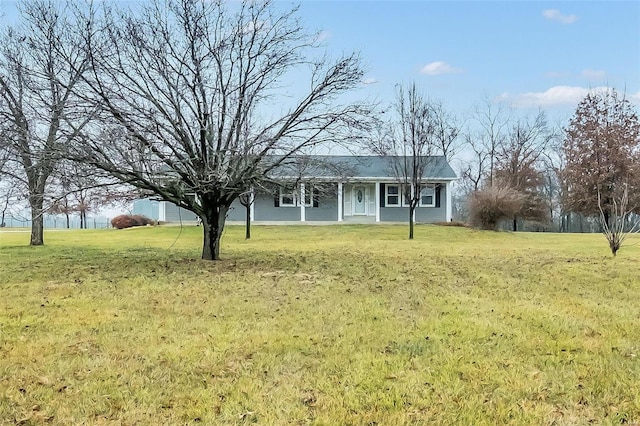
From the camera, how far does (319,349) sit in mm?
4273

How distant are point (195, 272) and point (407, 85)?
49.2ft

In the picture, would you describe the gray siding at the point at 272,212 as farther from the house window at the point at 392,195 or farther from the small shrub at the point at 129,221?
the small shrub at the point at 129,221

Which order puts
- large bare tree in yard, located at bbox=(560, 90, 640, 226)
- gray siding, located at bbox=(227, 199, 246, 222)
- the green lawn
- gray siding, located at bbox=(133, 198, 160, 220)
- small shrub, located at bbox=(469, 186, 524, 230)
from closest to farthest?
the green lawn
small shrub, located at bbox=(469, 186, 524, 230)
gray siding, located at bbox=(227, 199, 246, 222)
large bare tree in yard, located at bbox=(560, 90, 640, 226)
gray siding, located at bbox=(133, 198, 160, 220)

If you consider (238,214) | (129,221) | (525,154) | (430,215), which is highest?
(525,154)

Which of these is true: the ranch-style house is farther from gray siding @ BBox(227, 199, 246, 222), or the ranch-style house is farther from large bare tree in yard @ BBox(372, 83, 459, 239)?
large bare tree in yard @ BBox(372, 83, 459, 239)

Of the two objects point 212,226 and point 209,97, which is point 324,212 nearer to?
point 212,226

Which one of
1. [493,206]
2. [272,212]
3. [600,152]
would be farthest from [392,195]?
[600,152]

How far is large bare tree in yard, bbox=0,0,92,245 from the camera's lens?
30.5 ft

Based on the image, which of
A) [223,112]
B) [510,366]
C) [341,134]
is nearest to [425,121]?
[341,134]

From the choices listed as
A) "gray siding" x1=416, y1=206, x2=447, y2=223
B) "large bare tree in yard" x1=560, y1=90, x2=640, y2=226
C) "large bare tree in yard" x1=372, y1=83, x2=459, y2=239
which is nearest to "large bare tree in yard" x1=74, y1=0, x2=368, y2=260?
"large bare tree in yard" x1=372, y1=83, x2=459, y2=239

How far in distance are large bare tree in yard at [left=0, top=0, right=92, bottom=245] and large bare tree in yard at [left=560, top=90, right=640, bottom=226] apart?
27835 mm

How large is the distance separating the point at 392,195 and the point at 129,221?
15667mm

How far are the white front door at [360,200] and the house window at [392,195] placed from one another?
4.50ft

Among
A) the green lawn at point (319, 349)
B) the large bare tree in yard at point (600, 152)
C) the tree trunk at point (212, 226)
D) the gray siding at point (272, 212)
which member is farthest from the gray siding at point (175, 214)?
the large bare tree in yard at point (600, 152)
